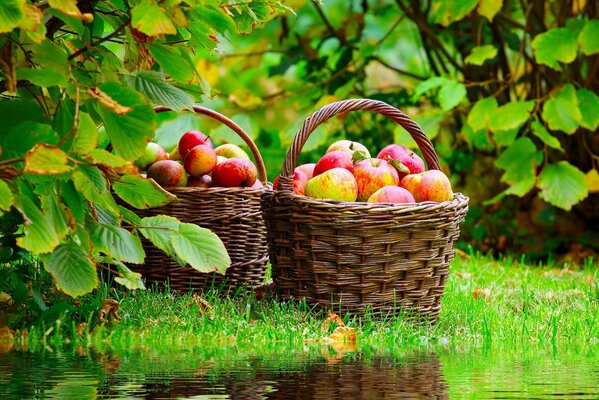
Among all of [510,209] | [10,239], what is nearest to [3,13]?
[10,239]

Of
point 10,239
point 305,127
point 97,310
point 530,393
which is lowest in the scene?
point 530,393

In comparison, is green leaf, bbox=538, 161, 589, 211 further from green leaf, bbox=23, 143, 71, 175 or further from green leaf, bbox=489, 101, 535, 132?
green leaf, bbox=23, 143, 71, 175

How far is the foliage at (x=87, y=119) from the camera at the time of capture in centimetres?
191

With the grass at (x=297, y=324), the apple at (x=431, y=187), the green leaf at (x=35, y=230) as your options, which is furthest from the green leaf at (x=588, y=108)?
the green leaf at (x=35, y=230)

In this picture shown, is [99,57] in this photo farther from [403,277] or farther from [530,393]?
[530,393]

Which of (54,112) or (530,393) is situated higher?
(54,112)

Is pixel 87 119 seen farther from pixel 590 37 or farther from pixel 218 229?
pixel 590 37

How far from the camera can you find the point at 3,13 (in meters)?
1.80

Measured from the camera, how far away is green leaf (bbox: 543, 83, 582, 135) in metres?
4.36

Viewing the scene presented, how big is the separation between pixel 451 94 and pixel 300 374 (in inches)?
115

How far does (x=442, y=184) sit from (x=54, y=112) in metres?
1.22

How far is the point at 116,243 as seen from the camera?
228 cm

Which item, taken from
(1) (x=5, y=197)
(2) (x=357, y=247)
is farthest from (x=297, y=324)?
(1) (x=5, y=197)

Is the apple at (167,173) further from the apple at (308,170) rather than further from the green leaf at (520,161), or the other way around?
the green leaf at (520,161)
